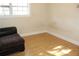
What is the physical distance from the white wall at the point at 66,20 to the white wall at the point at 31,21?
362mm

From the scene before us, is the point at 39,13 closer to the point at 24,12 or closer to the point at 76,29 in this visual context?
the point at 24,12

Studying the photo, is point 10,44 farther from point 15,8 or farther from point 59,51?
point 15,8

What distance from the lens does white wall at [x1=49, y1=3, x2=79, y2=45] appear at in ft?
11.5

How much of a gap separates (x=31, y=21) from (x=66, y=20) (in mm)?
1315

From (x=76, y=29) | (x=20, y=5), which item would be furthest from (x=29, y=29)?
(x=76, y=29)

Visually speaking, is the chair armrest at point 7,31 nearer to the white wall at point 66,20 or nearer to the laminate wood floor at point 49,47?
the laminate wood floor at point 49,47

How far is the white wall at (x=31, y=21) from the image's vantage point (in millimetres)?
4094

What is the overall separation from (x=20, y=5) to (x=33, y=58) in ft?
12.9

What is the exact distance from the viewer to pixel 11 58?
0.48 meters

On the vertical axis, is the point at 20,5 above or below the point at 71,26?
above

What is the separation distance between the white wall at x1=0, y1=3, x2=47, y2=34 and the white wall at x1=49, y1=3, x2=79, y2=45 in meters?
0.36

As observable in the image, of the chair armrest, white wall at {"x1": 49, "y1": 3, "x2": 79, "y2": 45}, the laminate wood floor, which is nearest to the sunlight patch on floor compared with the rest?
the laminate wood floor

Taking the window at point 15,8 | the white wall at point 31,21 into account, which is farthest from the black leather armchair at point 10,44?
the window at point 15,8

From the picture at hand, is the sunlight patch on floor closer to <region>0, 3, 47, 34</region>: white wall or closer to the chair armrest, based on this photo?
the chair armrest
